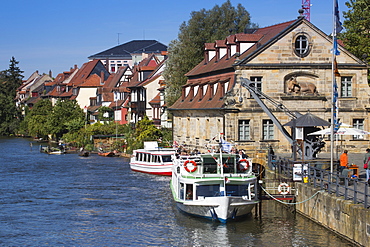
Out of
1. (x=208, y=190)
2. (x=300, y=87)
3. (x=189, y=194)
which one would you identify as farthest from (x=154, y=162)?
(x=208, y=190)

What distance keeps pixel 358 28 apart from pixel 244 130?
58.9 feet

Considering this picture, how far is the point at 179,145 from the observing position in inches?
2173

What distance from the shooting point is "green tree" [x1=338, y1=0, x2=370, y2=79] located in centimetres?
5656

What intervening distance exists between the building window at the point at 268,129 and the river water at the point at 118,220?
7.85 meters

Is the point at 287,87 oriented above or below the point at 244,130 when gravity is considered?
above

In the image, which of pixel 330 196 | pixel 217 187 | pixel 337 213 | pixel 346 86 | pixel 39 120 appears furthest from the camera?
pixel 39 120

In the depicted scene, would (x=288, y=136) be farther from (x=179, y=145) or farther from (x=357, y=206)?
(x=357, y=206)

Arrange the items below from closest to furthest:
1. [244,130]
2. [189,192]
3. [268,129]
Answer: [189,192] → [244,130] → [268,129]

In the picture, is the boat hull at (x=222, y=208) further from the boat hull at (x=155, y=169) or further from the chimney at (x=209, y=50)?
the chimney at (x=209, y=50)

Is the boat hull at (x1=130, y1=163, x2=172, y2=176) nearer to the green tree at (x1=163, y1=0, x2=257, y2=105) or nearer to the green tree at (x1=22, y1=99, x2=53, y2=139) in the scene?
the green tree at (x1=163, y1=0, x2=257, y2=105)

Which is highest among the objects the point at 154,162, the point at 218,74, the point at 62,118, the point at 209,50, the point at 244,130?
the point at 209,50

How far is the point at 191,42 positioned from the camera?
229ft

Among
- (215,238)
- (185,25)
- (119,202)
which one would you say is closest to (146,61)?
(185,25)

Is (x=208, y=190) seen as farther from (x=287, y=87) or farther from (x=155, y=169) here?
(x=155, y=169)
